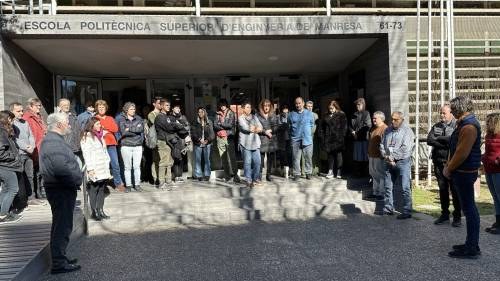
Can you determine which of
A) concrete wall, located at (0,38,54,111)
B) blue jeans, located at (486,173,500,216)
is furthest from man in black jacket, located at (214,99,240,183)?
blue jeans, located at (486,173,500,216)

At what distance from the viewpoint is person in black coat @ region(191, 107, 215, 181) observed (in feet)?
29.3

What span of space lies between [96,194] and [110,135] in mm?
1508

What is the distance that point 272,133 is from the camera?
8.97 metres

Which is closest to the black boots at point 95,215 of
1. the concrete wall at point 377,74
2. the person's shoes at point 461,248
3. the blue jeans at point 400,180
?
the blue jeans at point 400,180

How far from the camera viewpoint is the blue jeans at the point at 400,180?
6.90 meters

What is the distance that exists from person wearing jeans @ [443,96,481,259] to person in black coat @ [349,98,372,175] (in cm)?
343

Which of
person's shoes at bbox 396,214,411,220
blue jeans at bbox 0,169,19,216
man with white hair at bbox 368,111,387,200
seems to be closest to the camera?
blue jeans at bbox 0,169,19,216

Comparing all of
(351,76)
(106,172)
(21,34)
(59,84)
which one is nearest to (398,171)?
(351,76)

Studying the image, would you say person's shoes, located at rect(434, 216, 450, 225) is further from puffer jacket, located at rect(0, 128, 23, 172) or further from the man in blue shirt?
puffer jacket, located at rect(0, 128, 23, 172)

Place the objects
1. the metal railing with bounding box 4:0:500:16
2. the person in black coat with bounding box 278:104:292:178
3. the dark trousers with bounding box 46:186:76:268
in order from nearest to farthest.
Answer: the dark trousers with bounding box 46:186:76:268 < the person in black coat with bounding box 278:104:292:178 < the metal railing with bounding box 4:0:500:16

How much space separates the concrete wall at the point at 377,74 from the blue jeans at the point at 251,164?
274 centimetres

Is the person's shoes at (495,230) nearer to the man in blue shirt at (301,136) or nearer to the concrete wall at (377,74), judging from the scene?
the concrete wall at (377,74)

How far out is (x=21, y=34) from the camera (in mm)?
7652

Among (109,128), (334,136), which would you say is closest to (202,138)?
(109,128)
